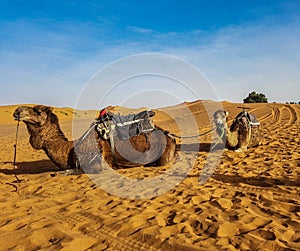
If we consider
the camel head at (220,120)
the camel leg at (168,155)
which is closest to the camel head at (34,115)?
the camel leg at (168,155)

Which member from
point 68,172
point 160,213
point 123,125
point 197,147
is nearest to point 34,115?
point 68,172

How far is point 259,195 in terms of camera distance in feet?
17.0

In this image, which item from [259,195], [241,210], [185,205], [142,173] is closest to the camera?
[241,210]

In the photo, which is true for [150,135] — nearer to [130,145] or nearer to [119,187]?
[130,145]

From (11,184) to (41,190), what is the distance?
103 cm

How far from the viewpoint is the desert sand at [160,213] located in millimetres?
3613

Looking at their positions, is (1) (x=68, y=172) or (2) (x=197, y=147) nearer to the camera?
(1) (x=68, y=172)

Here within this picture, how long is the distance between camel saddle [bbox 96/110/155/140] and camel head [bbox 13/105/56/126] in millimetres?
1123

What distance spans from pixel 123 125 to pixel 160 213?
311 cm

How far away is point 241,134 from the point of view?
9750 mm

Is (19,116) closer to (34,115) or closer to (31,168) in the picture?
(34,115)

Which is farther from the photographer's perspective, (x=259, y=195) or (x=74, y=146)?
(x=74, y=146)

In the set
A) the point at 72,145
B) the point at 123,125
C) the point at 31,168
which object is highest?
the point at 123,125

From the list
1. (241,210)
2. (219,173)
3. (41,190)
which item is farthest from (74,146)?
(241,210)
